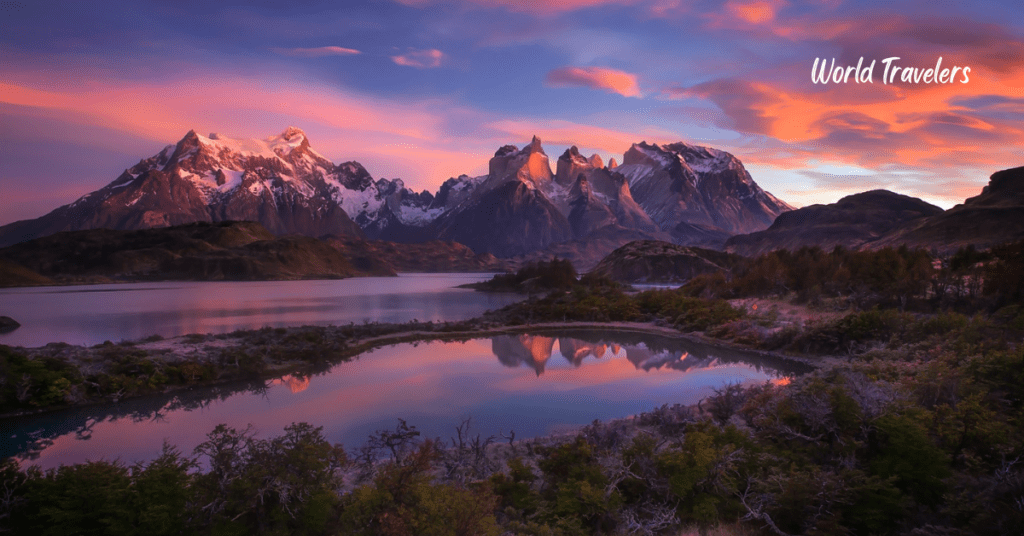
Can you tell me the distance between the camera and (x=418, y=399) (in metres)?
22.3

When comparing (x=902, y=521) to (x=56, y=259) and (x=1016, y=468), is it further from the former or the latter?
(x=56, y=259)

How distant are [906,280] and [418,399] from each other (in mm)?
38286

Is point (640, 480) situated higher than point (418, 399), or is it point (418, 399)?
point (640, 480)

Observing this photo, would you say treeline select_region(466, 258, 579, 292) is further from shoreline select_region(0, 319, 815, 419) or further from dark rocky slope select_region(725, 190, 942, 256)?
dark rocky slope select_region(725, 190, 942, 256)

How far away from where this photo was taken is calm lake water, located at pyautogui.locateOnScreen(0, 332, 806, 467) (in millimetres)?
17484

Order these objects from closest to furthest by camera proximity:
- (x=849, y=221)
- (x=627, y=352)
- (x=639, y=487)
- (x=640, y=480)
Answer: (x=639, y=487) → (x=640, y=480) → (x=627, y=352) → (x=849, y=221)

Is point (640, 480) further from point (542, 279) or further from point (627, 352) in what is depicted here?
point (542, 279)

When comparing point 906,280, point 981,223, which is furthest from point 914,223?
point 906,280

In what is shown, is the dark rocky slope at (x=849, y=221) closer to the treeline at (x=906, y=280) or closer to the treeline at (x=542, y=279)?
the treeline at (x=542, y=279)

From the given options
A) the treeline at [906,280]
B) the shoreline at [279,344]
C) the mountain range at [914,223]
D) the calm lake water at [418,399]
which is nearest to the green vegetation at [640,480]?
the calm lake water at [418,399]

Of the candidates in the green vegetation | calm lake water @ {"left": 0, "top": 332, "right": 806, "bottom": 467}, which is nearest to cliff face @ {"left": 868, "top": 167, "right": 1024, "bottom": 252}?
calm lake water @ {"left": 0, "top": 332, "right": 806, "bottom": 467}

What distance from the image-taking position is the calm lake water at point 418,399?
17484mm

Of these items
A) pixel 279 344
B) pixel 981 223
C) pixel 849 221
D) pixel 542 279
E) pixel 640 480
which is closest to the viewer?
pixel 640 480

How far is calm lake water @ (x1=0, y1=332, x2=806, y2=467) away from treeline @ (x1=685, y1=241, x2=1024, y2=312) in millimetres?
14465
